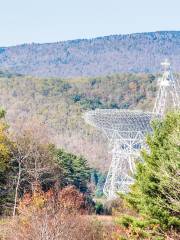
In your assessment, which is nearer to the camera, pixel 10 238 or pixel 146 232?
pixel 146 232

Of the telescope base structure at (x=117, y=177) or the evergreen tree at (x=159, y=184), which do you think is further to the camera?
the telescope base structure at (x=117, y=177)

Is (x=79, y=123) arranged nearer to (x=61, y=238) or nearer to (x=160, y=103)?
(x=160, y=103)

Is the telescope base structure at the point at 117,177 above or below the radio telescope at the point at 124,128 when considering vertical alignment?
below

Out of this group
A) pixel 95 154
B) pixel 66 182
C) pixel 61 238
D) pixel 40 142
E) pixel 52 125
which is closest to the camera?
pixel 61 238

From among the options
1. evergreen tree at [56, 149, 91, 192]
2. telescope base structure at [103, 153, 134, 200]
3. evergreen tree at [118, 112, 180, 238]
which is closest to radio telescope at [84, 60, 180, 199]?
telescope base structure at [103, 153, 134, 200]

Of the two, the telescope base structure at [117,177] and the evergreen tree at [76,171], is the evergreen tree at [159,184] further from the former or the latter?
the telescope base structure at [117,177]

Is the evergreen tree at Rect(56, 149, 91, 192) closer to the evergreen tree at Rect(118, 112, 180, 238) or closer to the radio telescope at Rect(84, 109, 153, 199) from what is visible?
the radio telescope at Rect(84, 109, 153, 199)

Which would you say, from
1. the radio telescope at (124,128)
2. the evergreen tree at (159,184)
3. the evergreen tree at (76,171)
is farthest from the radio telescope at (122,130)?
the evergreen tree at (159,184)

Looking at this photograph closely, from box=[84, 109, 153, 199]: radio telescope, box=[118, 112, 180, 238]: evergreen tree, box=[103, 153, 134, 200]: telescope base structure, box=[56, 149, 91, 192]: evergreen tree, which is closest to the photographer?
box=[118, 112, 180, 238]: evergreen tree

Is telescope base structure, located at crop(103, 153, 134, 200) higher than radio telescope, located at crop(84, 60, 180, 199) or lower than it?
lower

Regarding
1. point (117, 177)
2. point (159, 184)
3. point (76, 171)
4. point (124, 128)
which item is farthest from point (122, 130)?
point (159, 184)

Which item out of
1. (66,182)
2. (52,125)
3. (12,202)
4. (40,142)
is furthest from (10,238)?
(52,125)
